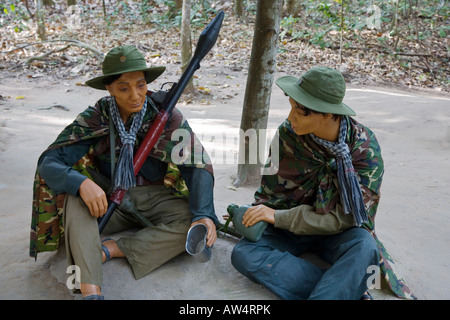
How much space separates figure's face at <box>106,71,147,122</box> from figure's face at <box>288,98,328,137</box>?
928mm

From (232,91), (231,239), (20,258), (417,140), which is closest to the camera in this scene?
(20,258)

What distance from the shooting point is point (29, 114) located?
6.79 meters

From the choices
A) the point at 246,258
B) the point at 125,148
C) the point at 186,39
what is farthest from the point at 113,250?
the point at 186,39

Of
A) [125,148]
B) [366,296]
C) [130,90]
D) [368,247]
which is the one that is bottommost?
[366,296]

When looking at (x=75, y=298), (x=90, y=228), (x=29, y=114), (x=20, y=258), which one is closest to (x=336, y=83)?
(x=90, y=228)

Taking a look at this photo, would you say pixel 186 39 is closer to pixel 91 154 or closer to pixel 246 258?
pixel 91 154

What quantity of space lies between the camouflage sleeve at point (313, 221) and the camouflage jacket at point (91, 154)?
0.63 meters

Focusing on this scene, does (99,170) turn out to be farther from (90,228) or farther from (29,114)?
(29,114)

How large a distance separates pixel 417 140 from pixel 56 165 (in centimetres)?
507

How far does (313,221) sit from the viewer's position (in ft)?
8.05

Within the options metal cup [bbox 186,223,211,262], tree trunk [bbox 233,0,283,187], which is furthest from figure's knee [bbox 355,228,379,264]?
tree trunk [bbox 233,0,283,187]

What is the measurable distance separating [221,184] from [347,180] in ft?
7.95

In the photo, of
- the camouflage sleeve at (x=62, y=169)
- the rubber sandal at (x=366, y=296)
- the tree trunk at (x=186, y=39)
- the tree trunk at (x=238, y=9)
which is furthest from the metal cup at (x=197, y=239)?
the tree trunk at (x=238, y=9)

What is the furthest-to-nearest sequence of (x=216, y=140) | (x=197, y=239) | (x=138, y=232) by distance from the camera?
(x=216, y=140) → (x=138, y=232) → (x=197, y=239)
